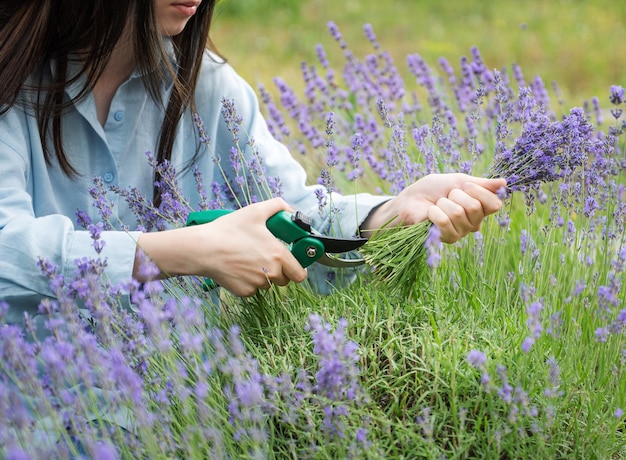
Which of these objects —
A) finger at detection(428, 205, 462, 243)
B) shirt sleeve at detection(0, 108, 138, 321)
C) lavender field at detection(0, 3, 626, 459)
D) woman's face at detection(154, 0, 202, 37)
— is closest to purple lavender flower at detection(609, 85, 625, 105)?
lavender field at detection(0, 3, 626, 459)

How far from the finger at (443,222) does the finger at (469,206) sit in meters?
0.02

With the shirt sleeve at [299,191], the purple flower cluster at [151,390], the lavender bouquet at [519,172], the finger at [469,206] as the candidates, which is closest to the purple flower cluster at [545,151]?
the lavender bouquet at [519,172]

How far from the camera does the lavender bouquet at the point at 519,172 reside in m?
1.68

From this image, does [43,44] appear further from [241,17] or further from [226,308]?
[241,17]

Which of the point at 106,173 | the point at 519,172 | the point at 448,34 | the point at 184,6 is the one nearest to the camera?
the point at 519,172

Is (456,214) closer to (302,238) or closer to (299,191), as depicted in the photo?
(302,238)

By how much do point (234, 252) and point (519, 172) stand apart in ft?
2.14

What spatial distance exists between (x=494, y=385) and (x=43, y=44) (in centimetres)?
133

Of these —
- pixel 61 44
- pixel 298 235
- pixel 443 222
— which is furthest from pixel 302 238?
pixel 61 44

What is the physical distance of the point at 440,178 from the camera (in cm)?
178

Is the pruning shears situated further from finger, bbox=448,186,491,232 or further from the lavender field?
finger, bbox=448,186,491,232

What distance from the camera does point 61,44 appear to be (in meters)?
1.95

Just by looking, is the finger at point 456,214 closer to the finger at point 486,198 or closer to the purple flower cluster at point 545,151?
the finger at point 486,198

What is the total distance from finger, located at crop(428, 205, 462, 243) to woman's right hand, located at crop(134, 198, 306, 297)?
1.00 ft
